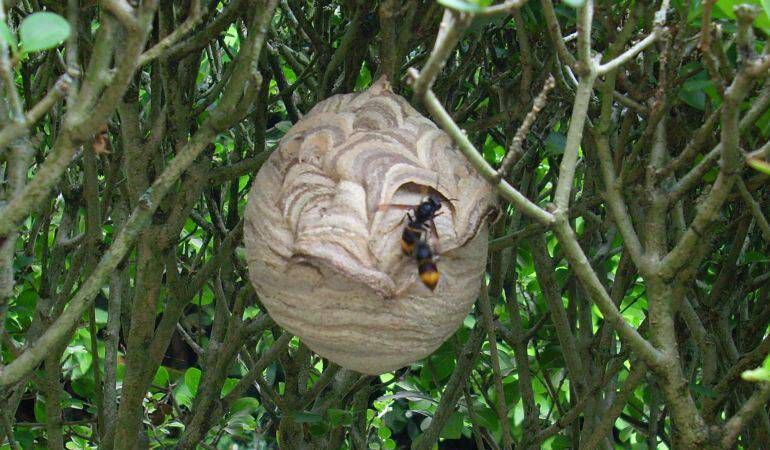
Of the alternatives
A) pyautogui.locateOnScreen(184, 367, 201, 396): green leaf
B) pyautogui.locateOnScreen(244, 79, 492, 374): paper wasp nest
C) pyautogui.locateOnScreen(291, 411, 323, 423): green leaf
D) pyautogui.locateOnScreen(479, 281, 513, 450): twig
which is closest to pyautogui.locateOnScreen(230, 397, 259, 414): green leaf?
pyautogui.locateOnScreen(184, 367, 201, 396): green leaf

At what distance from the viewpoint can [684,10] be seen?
1.63 metres

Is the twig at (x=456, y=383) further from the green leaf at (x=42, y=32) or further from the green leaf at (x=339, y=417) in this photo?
the green leaf at (x=42, y=32)

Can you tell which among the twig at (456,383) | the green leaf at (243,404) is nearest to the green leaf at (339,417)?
the twig at (456,383)

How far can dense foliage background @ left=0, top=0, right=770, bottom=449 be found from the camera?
1.44 metres

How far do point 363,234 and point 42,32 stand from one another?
682 mm

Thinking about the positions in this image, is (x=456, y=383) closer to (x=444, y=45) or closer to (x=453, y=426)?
(x=453, y=426)

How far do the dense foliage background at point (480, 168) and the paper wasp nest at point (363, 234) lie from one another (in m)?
0.15

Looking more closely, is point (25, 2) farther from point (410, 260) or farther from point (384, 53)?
point (410, 260)

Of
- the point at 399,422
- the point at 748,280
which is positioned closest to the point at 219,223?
the point at 748,280

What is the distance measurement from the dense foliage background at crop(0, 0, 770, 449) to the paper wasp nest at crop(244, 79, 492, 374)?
0.15m

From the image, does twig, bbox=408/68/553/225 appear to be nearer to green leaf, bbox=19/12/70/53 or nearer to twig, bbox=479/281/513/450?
green leaf, bbox=19/12/70/53

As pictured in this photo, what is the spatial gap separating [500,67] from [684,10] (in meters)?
0.97

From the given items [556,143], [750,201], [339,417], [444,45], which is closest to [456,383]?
[339,417]

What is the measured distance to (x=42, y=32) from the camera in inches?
44.0
